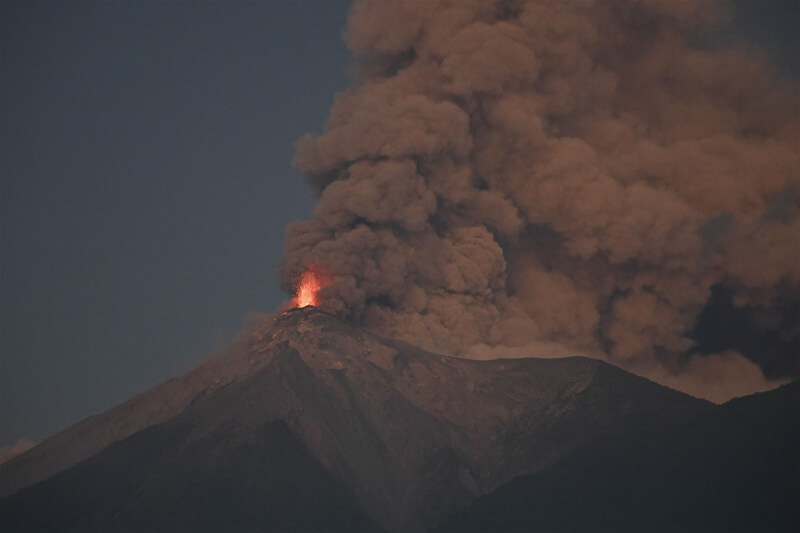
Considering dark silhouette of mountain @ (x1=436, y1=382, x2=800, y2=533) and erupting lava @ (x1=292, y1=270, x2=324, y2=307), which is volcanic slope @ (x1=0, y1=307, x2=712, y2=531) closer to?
erupting lava @ (x1=292, y1=270, x2=324, y2=307)

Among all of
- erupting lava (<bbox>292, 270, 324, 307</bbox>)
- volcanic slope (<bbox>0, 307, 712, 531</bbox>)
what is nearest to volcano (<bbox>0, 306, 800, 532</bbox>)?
volcanic slope (<bbox>0, 307, 712, 531</bbox>)

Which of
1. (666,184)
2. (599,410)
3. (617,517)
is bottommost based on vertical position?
(617,517)

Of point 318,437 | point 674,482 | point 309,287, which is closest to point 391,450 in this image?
point 318,437

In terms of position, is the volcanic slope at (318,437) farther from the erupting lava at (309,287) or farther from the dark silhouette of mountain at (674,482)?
the dark silhouette of mountain at (674,482)

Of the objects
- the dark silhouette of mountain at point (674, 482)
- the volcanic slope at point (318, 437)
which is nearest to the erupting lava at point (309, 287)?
the volcanic slope at point (318, 437)

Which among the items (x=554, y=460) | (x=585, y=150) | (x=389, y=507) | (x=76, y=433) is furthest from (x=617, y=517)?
(x=76, y=433)

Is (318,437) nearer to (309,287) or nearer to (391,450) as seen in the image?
(391,450)

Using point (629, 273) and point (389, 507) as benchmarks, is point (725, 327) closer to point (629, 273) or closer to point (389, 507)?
point (629, 273)

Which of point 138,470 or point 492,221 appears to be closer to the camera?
point 138,470
